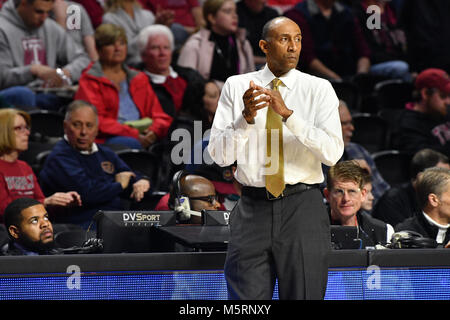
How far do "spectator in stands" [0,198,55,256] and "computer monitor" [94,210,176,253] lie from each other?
499mm

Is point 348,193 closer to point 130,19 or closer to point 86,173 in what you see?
point 86,173

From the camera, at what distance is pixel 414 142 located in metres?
6.57

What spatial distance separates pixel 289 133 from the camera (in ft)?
9.22

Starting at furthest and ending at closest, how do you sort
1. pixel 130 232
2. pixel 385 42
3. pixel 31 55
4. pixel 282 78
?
pixel 385 42 < pixel 31 55 < pixel 130 232 < pixel 282 78

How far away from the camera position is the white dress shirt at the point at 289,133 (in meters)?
2.73

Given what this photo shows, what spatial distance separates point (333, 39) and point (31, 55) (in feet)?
10.1

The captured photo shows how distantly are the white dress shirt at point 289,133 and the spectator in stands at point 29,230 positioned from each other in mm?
1416

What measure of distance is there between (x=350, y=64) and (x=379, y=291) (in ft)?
16.7

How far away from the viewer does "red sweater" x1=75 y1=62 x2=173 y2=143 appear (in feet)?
19.8

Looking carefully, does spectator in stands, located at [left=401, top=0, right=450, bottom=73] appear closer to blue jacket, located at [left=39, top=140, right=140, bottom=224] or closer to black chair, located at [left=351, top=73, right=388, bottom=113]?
black chair, located at [left=351, top=73, right=388, bottom=113]

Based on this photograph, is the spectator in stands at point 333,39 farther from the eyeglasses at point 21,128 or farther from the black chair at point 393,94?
the eyeglasses at point 21,128

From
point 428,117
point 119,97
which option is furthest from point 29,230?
point 428,117

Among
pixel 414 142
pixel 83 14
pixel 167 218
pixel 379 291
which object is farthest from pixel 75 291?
pixel 83 14

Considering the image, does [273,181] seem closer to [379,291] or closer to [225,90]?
[225,90]
